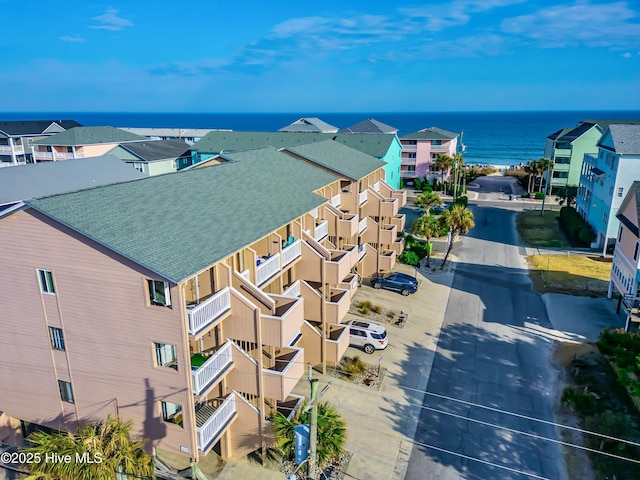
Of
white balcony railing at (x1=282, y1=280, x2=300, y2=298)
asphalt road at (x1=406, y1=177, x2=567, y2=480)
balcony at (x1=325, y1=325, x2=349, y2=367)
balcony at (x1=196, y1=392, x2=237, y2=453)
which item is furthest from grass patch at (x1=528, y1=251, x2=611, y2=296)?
balcony at (x1=196, y1=392, x2=237, y2=453)

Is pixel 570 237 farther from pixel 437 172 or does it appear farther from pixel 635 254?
pixel 437 172

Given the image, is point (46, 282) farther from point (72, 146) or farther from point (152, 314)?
point (72, 146)

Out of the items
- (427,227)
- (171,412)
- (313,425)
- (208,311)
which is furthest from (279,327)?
(427,227)

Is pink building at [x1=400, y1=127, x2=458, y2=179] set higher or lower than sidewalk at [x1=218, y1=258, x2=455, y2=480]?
higher

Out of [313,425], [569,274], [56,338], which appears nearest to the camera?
[313,425]

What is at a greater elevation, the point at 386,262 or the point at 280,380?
the point at 280,380

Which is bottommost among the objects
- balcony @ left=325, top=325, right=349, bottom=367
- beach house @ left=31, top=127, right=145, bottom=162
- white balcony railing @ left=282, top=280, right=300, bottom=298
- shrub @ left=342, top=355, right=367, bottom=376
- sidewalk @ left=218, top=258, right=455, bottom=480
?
sidewalk @ left=218, top=258, right=455, bottom=480

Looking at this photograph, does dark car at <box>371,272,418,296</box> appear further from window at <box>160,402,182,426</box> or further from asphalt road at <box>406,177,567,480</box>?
window at <box>160,402,182,426</box>
